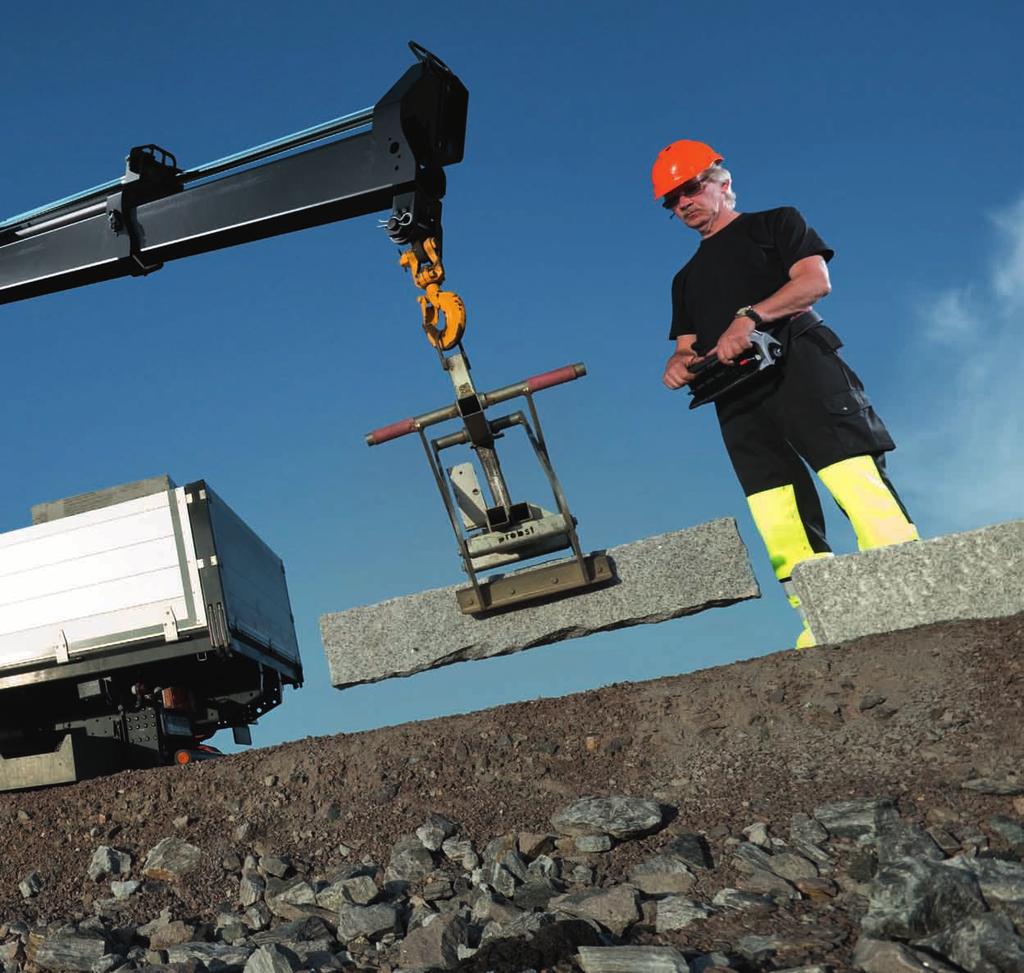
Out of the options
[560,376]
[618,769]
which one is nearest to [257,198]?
[560,376]

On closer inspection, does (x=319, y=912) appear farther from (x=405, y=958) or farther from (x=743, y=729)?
(x=743, y=729)

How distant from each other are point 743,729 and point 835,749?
0.52 meters

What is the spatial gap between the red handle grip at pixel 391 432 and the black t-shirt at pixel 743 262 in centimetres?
198

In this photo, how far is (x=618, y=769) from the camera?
5488 mm

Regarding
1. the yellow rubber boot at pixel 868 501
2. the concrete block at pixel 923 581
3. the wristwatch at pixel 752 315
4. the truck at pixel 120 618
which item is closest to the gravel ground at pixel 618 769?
the concrete block at pixel 923 581

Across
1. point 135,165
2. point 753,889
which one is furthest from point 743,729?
point 135,165

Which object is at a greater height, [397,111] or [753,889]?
[397,111]

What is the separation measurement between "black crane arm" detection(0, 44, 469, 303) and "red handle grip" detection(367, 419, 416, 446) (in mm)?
1212

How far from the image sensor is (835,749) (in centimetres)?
523

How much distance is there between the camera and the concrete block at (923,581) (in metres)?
6.05

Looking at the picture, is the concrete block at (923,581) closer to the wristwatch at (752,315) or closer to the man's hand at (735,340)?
the man's hand at (735,340)

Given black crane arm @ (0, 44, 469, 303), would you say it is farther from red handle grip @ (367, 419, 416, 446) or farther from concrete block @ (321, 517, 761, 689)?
concrete block @ (321, 517, 761, 689)

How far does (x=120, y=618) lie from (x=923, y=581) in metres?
7.41

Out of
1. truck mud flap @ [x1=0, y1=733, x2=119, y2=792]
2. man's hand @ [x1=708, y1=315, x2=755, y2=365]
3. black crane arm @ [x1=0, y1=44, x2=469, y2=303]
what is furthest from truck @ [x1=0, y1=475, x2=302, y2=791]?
man's hand @ [x1=708, y1=315, x2=755, y2=365]
